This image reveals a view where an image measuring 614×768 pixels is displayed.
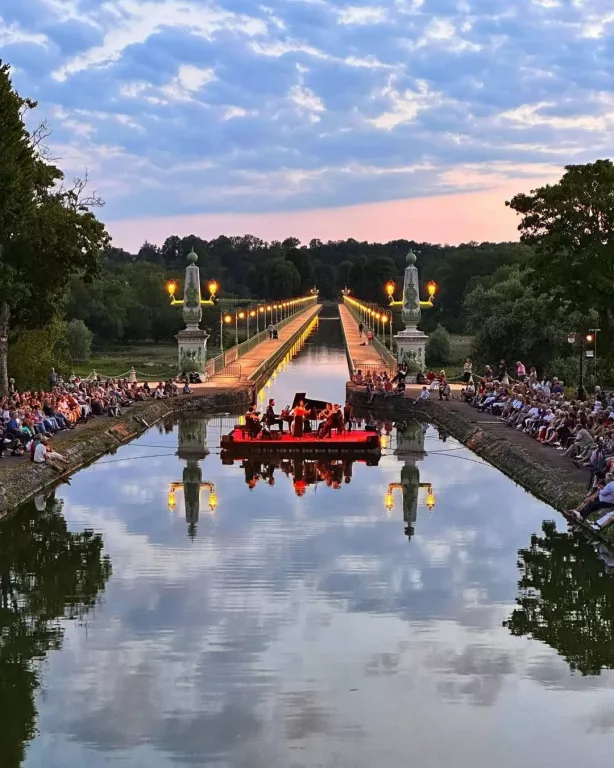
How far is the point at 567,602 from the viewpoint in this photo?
17938mm

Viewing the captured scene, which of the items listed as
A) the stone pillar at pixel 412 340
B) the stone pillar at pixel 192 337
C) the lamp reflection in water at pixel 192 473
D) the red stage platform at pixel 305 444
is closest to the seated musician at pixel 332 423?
the red stage platform at pixel 305 444

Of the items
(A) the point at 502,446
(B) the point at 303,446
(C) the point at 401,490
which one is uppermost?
(A) the point at 502,446

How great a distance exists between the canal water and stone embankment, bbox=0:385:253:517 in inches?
22.2

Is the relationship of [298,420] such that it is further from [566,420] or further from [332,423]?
[566,420]

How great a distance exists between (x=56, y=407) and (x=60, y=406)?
1.14ft

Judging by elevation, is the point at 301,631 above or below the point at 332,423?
below

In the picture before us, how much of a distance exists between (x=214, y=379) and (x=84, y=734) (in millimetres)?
41592

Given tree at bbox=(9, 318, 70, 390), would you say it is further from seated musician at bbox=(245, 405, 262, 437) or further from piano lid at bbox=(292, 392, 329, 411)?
piano lid at bbox=(292, 392, 329, 411)

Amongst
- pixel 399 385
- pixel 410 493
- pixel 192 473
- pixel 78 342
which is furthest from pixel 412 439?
pixel 78 342

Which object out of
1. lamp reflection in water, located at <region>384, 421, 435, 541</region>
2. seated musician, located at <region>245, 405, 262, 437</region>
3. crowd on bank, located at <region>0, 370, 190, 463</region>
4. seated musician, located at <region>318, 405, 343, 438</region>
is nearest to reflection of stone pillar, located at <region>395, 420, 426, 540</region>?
lamp reflection in water, located at <region>384, 421, 435, 541</region>

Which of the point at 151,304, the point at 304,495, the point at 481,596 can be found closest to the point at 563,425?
the point at 304,495

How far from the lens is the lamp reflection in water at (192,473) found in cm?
2548

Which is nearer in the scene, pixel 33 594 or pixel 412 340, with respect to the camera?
pixel 33 594

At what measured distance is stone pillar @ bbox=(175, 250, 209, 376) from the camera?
2025 inches
